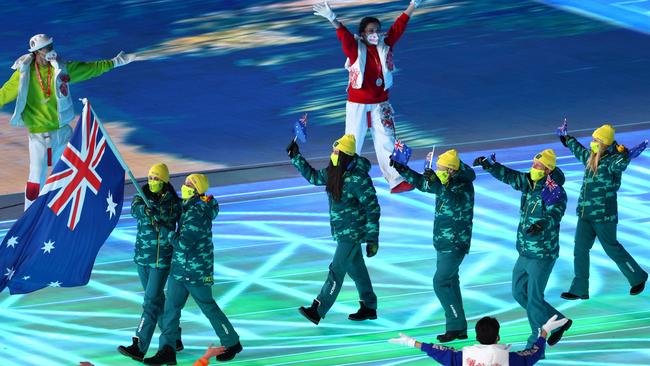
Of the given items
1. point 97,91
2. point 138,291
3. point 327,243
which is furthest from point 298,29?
point 138,291

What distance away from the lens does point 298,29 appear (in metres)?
27.0

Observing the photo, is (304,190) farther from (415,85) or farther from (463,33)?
(463,33)

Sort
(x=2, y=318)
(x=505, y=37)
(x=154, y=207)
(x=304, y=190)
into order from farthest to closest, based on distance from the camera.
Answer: (x=505, y=37), (x=304, y=190), (x=2, y=318), (x=154, y=207)

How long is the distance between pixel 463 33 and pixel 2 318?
12.9m

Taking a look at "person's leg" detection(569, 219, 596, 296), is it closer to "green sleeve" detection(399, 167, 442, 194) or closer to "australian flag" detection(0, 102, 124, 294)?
"green sleeve" detection(399, 167, 442, 194)

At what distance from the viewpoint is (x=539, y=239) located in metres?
14.3

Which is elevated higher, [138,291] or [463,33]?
[463,33]

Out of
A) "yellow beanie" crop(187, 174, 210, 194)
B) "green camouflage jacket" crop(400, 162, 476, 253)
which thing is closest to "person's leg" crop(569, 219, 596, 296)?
"green camouflage jacket" crop(400, 162, 476, 253)

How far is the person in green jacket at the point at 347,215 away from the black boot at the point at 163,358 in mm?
1556

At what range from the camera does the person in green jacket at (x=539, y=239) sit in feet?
47.0

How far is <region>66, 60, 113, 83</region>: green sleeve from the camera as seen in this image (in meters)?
17.8

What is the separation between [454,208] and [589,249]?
73.6 inches

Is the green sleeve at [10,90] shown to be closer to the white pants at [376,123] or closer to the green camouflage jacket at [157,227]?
the green camouflage jacket at [157,227]

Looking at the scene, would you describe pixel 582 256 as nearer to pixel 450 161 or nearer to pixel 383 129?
pixel 450 161
